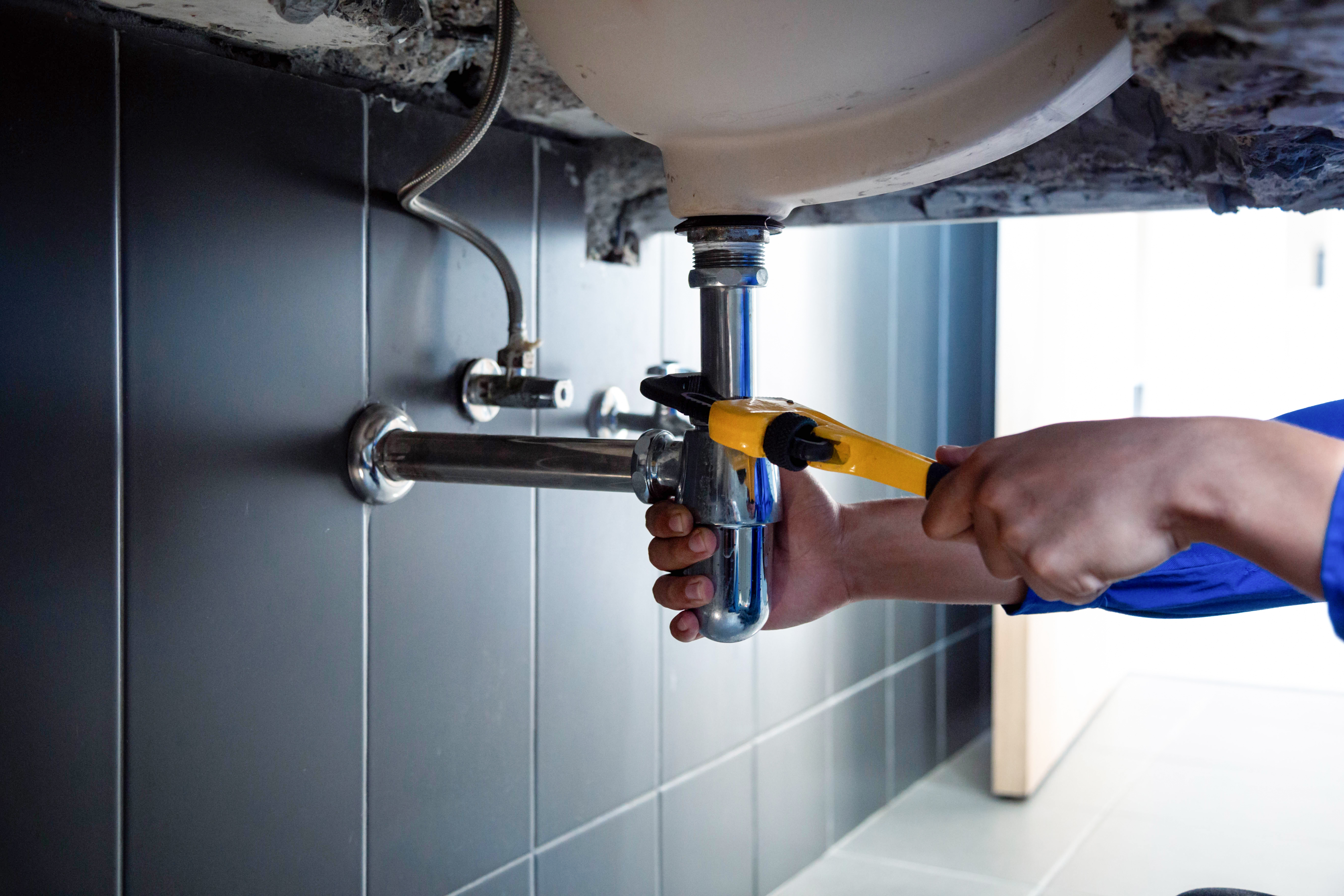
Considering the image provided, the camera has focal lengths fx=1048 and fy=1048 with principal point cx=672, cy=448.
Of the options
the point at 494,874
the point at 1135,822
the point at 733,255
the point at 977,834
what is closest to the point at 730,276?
the point at 733,255

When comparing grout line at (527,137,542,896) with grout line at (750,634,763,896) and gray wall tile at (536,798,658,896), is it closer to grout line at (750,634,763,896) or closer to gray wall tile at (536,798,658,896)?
gray wall tile at (536,798,658,896)

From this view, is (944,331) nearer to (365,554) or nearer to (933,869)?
(933,869)

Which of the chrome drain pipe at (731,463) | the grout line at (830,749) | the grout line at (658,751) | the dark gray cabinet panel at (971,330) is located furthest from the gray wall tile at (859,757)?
the chrome drain pipe at (731,463)

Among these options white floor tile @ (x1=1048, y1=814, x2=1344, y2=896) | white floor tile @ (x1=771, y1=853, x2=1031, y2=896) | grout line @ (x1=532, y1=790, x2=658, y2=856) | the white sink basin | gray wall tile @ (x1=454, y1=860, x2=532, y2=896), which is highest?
the white sink basin

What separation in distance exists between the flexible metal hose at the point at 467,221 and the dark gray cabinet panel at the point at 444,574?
0.03 m

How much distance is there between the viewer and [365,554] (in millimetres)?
782

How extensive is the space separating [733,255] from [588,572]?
483 mm

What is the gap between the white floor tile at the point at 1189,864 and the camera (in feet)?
4.28

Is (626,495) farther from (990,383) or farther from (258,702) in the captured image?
(990,383)

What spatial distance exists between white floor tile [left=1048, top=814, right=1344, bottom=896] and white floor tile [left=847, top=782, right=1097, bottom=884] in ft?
0.13

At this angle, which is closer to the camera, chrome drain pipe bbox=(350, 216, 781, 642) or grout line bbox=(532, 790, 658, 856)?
chrome drain pipe bbox=(350, 216, 781, 642)

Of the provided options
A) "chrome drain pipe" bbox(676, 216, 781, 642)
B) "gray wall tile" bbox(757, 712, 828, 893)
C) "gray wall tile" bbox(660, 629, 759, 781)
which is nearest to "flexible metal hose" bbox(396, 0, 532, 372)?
"chrome drain pipe" bbox(676, 216, 781, 642)

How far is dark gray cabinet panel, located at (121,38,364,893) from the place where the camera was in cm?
63

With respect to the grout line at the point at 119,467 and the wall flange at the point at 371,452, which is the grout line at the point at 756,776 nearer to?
the wall flange at the point at 371,452
